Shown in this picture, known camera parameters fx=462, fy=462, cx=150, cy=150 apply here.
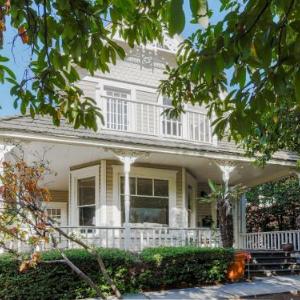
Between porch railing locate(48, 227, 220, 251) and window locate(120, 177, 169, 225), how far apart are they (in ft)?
2.79

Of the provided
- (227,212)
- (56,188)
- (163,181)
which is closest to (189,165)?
(163,181)

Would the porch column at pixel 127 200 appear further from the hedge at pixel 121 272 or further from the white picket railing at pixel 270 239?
the white picket railing at pixel 270 239

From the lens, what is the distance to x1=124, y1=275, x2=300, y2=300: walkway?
9.55m

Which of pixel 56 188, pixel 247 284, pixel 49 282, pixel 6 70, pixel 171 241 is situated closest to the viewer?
pixel 6 70

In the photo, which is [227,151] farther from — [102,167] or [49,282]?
[49,282]

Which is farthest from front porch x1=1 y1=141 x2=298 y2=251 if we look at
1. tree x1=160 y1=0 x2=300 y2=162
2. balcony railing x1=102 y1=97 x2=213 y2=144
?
tree x1=160 y1=0 x2=300 y2=162

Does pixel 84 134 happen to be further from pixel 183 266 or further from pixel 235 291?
pixel 235 291

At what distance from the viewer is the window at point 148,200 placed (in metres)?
13.9

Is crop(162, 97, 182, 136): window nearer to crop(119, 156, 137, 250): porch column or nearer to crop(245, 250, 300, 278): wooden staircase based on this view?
crop(119, 156, 137, 250): porch column

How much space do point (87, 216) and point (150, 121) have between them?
3491mm

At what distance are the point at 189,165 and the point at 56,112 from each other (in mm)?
10761

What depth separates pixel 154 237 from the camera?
12.3 meters

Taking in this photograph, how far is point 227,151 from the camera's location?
45.0 feet

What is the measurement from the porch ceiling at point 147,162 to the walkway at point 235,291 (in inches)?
140
